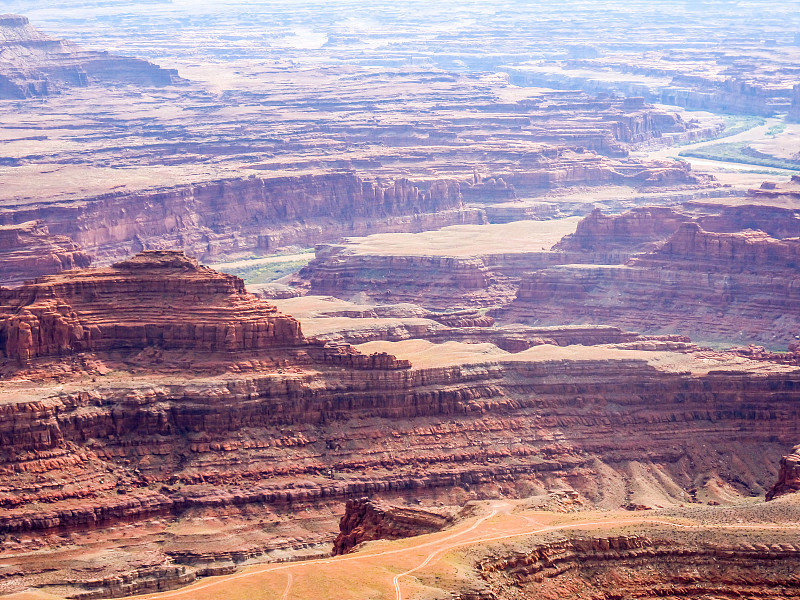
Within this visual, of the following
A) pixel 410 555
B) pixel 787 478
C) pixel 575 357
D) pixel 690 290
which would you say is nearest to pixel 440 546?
pixel 410 555

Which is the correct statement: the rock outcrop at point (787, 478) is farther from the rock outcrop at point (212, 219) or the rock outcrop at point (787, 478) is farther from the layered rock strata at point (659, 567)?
the rock outcrop at point (212, 219)

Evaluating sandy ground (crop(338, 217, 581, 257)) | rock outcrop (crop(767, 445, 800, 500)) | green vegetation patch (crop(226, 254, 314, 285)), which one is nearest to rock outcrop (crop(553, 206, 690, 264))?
sandy ground (crop(338, 217, 581, 257))

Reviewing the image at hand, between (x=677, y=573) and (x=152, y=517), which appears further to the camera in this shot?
(x=152, y=517)

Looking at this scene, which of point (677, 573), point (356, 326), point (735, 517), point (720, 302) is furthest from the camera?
point (720, 302)

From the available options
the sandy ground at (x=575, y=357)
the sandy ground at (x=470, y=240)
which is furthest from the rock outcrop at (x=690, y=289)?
the sandy ground at (x=575, y=357)

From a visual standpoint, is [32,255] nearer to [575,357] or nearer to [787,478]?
[575,357]

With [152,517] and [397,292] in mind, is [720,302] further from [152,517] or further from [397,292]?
[152,517]

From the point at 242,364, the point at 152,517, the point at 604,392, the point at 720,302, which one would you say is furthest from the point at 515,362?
the point at 720,302
